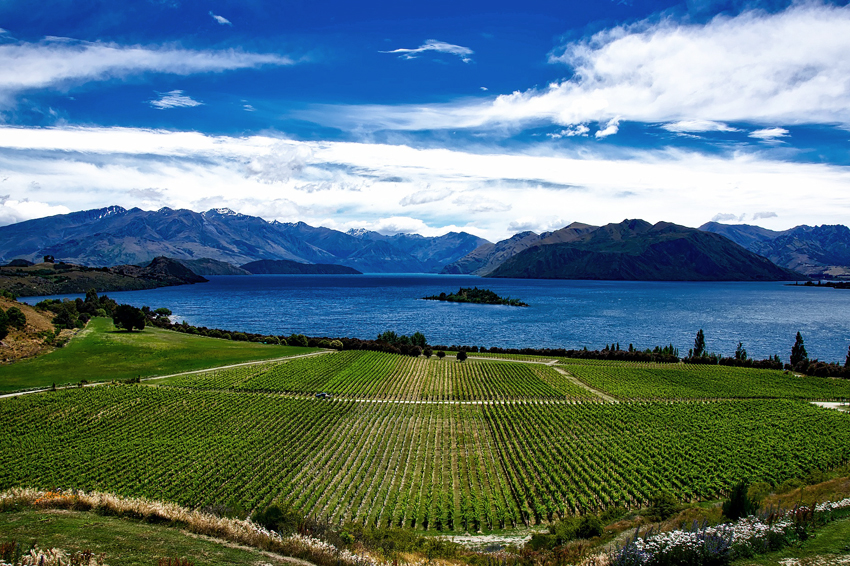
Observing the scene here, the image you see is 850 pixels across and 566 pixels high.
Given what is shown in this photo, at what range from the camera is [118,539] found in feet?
70.4

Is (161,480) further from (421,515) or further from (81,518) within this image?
(421,515)

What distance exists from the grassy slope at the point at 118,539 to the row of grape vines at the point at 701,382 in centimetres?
6047

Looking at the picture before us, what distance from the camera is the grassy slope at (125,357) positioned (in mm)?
70125

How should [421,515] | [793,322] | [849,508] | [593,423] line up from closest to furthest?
[849,508] → [421,515] → [593,423] → [793,322]

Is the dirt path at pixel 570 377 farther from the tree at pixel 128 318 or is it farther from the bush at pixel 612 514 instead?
the tree at pixel 128 318

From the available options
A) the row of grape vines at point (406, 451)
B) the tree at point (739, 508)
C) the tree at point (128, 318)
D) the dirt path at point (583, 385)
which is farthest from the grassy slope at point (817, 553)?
the tree at point (128, 318)

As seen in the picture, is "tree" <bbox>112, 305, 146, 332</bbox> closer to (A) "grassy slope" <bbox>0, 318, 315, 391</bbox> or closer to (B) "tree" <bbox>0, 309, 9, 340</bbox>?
(A) "grassy slope" <bbox>0, 318, 315, 391</bbox>

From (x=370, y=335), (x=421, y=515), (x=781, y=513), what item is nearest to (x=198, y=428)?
(x=421, y=515)

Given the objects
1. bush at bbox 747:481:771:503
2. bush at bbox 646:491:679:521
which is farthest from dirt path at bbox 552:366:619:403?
bush at bbox 646:491:679:521

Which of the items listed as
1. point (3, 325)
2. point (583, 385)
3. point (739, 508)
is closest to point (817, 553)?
point (739, 508)

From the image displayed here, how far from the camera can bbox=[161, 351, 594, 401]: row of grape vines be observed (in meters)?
66.9

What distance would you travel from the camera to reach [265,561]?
2022 centimetres

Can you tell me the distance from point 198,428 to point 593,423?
4379 cm

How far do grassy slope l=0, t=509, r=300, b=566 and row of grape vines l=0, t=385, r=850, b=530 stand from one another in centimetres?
836
